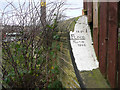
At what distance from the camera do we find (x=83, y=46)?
157 cm

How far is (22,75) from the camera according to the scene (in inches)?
96.7

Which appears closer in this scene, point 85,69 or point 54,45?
point 85,69

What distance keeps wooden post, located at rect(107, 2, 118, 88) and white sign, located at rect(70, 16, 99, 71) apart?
310 mm

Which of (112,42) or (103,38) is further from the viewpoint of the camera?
(103,38)

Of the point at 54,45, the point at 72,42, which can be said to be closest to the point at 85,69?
the point at 72,42

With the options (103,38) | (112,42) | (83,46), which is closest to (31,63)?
(83,46)

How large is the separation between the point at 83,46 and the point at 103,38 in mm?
381

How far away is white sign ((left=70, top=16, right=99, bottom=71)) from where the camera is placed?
4.68 ft

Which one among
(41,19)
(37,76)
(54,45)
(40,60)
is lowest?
(37,76)

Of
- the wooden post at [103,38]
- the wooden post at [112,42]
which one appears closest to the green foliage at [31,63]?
the wooden post at [103,38]

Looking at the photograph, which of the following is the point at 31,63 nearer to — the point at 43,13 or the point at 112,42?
the point at 43,13

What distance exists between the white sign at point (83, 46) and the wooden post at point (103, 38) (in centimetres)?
14

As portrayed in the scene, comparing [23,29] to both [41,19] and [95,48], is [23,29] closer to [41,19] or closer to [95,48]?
[41,19]

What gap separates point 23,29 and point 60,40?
0.89m
